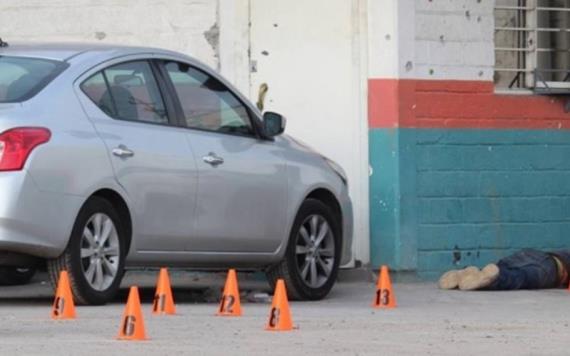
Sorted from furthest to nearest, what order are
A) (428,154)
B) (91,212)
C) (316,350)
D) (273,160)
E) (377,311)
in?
1. (428,154)
2. (273,160)
3. (377,311)
4. (91,212)
5. (316,350)

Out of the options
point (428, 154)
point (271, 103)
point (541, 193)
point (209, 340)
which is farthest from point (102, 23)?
point (209, 340)

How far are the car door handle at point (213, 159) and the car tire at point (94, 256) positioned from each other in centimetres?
94

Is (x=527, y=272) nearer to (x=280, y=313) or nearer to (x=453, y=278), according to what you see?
(x=453, y=278)

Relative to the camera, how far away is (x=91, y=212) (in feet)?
34.5

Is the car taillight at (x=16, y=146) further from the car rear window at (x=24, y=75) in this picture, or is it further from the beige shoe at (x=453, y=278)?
the beige shoe at (x=453, y=278)

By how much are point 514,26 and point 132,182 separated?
228 inches

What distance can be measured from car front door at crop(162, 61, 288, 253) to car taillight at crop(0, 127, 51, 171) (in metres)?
1.57

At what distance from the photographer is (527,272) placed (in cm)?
1392

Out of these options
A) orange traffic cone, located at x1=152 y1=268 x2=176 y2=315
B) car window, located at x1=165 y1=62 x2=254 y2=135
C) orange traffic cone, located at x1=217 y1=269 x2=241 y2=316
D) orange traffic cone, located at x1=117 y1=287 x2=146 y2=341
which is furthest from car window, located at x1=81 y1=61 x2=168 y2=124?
orange traffic cone, located at x1=117 y1=287 x2=146 y2=341

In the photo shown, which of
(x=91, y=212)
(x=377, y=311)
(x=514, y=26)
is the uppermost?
(x=514, y=26)

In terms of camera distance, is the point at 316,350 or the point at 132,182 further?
the point at 132,182

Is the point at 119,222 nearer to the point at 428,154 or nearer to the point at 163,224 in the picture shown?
the point at 163,224

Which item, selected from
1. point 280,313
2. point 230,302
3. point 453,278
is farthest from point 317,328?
point 453,278

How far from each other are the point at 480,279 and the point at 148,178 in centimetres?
373
